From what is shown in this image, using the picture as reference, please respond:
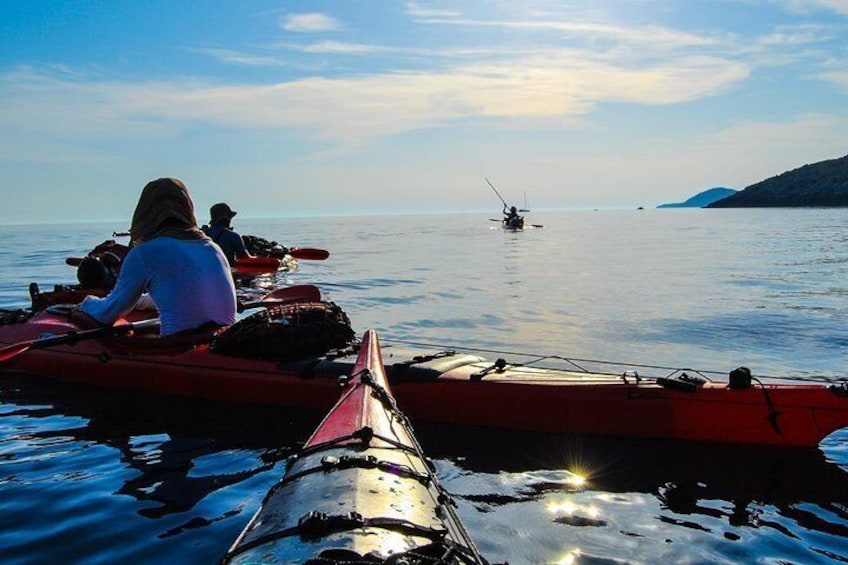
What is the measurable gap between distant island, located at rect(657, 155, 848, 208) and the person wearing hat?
11093cm

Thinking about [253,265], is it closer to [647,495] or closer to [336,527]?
[647,495]

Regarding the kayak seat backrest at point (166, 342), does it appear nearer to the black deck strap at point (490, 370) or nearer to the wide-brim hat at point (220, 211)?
the black deck strap at point (490, 370)

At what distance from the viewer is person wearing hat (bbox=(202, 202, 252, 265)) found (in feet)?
55.1

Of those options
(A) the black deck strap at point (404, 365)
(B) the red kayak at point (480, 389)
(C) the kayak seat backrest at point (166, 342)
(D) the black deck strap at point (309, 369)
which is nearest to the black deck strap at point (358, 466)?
(B) the red kayak at point (480, 389)

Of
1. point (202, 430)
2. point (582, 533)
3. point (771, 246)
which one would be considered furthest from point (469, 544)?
point (771, 246)

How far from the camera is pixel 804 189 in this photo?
119000 millimetres

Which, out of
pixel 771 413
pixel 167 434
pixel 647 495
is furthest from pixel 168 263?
pixel 771 413

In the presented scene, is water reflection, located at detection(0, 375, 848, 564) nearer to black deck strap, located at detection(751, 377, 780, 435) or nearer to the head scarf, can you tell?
black deck strap, located at detection(751, 377, 780, 435)

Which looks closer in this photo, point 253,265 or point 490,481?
point 490,481

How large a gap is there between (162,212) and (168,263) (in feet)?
1.72

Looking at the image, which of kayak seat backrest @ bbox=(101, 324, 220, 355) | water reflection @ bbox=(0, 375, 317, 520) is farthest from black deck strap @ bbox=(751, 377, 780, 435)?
kayak seat backrest @ bbox=(101, 324, 220, 355)

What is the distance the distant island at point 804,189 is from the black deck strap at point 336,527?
119608 mm

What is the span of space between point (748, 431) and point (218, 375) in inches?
213

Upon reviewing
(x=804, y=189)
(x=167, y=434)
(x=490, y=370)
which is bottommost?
(x=167, y=434)
